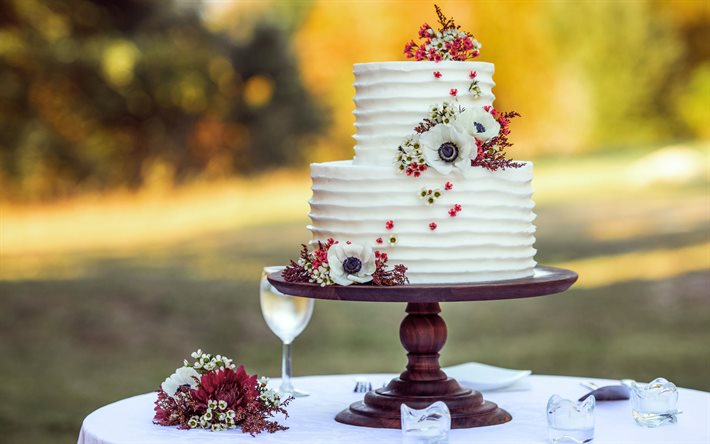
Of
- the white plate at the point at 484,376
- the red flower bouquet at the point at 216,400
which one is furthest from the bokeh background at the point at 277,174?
the red flower bouquet at the point at 216,400

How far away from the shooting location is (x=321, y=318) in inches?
415

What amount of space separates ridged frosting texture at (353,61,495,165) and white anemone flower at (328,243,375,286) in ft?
0.92

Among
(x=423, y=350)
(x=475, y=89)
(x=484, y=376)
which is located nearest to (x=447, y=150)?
(x=475, y=89)

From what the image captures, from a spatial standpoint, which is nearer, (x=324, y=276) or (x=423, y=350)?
(x=324, y=276)

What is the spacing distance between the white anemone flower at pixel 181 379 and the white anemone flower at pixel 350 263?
416 mm

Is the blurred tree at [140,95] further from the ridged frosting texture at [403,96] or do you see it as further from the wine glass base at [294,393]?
the ridged frosting texture at [403,96]

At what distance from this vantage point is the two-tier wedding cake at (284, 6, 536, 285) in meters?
2.85

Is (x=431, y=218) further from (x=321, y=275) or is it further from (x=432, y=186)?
(x=321, y=275)

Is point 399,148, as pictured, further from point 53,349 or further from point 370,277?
point 53,349

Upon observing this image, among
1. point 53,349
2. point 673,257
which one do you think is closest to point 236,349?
point 53,349

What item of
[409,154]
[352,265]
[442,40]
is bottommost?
[352,265]

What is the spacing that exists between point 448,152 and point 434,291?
35 centimetres

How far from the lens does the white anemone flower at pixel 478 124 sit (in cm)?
289

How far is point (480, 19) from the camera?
423 inches
